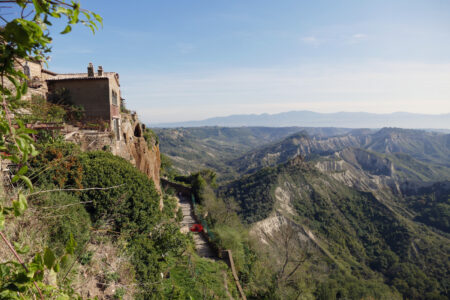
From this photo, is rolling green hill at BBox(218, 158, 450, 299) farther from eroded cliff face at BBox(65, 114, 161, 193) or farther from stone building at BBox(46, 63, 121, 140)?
stone building at BBox(46, 63, 121, 140)

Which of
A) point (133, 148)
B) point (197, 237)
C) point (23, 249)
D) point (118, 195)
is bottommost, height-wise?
point (197, 237)

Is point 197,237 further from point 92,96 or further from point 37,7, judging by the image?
point 37,7

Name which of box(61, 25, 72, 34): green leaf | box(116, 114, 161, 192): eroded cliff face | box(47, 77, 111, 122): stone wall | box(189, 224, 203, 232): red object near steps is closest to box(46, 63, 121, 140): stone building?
box(47, 77, 111, 122): stone wall

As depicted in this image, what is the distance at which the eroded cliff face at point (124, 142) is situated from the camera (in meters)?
11.9

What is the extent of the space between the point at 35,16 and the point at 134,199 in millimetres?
8494

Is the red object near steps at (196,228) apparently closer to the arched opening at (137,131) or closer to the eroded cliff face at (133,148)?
the eroded cliff face at (133,148)

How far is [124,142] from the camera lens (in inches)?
620

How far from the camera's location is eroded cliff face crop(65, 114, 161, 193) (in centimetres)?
1190

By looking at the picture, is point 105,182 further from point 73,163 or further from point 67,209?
point 67,209

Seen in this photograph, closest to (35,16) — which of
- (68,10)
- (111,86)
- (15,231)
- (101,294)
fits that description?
(68,10)

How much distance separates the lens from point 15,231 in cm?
479

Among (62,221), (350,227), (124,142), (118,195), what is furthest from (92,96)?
(350,227)

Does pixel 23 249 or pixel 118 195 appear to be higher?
pixel 23 249

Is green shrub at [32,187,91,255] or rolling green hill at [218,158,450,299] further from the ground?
green shrub at [32,187,91,255]
